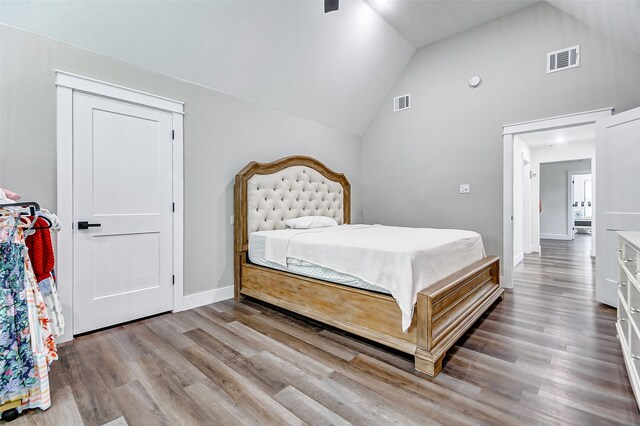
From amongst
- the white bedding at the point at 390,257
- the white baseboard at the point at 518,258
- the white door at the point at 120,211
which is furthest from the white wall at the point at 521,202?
the white door at the point at 120,211

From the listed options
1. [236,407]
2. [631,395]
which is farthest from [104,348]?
[631,395]

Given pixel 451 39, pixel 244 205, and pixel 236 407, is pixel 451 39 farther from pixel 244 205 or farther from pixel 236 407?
pixel 236 407

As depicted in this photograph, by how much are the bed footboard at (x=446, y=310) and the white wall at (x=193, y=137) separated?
2246 millimetres

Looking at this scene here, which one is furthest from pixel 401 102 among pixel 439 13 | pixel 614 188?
pixel 614 188

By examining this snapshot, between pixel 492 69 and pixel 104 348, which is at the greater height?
pixel 492 69

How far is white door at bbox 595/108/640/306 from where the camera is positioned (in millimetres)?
2744

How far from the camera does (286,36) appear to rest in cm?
322

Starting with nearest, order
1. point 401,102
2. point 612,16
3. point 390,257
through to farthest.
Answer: point 390,257 < point 612,16 < point 401,102

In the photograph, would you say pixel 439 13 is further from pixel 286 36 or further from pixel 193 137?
pixel 193 137

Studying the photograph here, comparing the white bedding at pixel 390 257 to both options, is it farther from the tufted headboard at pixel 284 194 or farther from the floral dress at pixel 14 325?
the floral dress at pixel 14 325

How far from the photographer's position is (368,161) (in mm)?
5141

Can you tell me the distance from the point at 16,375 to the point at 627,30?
526 centimetres

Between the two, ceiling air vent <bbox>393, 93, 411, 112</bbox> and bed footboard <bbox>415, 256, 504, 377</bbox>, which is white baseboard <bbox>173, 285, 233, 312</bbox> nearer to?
bed footboard <bbox>415, 256, 504, 377</bbox>

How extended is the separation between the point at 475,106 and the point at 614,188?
1.81 m
